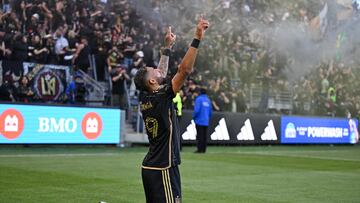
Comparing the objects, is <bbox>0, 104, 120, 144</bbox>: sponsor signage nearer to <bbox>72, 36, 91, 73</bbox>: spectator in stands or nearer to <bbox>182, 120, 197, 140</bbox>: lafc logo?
<bbox>72, 36, 91, 73</bbox>: spectator in stands

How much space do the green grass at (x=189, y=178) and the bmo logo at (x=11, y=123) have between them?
1.87 feet

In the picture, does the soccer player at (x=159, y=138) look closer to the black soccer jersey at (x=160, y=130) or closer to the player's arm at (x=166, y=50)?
the black soccer jersey at (x=160, y=130)

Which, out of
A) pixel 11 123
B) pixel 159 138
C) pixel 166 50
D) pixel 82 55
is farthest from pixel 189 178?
pixel 82 55

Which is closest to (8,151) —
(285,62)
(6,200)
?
(6,200)

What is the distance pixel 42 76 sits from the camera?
19547 millimetres

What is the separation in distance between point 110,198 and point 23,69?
11313mm

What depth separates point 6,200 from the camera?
826 centimetres

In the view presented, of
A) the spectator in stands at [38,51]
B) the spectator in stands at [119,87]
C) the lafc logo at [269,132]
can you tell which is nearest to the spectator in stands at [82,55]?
the spectator in stands at [119,87]

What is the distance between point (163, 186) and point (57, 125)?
1325cm

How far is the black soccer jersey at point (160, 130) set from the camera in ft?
17.7

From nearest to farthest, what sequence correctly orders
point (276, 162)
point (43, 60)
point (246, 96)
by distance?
point (276, 162) → point (43, 60) → point (246, 96)

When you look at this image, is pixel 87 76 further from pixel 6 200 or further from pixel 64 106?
pixel 6 200

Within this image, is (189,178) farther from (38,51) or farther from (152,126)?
(38,51)

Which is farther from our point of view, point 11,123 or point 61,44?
point 61,44
